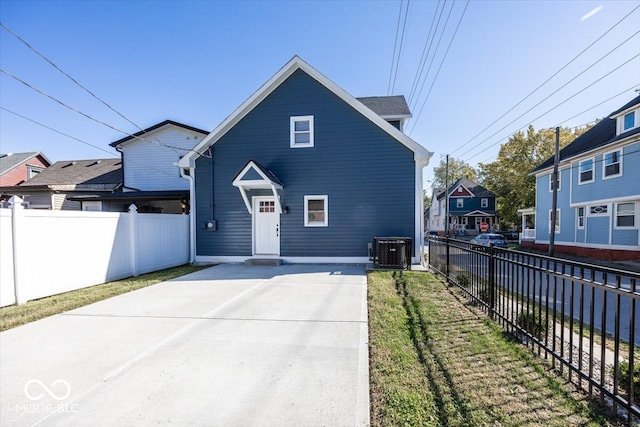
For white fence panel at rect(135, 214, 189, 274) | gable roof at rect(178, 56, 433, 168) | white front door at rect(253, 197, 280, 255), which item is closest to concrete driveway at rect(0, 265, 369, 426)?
white fence panel at rect(135, 214, 189, 274)

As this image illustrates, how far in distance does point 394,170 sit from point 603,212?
13940mm

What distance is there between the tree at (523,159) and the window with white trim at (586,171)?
39.4 feet

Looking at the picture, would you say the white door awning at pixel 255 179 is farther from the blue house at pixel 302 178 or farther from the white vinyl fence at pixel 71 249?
the white vinyl fence at pixel 71 249

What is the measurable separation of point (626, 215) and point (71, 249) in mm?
22200

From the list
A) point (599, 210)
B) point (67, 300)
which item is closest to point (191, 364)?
point (67, 300)

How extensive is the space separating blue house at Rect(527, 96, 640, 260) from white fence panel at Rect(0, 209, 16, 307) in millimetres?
20186

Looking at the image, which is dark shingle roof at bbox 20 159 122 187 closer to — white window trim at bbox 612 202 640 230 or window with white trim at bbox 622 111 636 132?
white window trim at bbox 612 202 640 230

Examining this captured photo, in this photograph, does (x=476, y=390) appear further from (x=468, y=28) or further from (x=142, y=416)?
(x=468, y=28)

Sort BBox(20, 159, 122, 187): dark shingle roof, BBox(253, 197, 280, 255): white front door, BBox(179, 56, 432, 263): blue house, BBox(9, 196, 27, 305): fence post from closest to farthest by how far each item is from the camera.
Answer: BBox(9, 196, 27, 305): fence post, BBox(179, 56, 432, 263): blue house, BBox(253, 197, 280, 255): white front door, BBox(20, 159, 122, 187): dark shingle roof

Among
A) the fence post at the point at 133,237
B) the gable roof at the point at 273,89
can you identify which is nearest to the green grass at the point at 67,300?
the fence post at the point at 133,237

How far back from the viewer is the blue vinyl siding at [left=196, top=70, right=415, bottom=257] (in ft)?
31.7

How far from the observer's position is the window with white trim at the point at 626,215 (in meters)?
13.4

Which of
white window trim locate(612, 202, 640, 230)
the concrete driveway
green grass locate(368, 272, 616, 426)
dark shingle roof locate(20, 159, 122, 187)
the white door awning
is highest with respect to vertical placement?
dark shingle roof locate(20, 159, 122, 187)

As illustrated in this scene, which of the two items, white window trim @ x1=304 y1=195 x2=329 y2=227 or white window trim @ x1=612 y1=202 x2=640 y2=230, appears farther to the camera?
white window trim @ x1=612 y1=202 x2=640 y2=230
